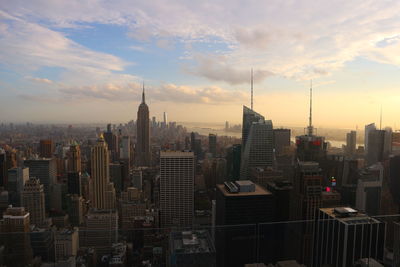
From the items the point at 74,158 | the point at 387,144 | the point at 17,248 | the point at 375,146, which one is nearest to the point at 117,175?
the point at 74,158

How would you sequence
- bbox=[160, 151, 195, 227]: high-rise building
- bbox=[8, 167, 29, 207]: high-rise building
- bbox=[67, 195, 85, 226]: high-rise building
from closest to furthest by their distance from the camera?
bbox=[67, 195, 85, 226]: high-rise building, bbox=[8, 167, 29, 207]: high-rise building, bbox=[160, 151, 195, 227]: high-rise building

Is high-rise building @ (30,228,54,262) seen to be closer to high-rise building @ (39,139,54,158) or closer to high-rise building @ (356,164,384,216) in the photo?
high-rise building @ (356,164,384,216)

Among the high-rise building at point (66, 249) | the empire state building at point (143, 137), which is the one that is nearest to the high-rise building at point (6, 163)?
the empire state building at point (143, 137)

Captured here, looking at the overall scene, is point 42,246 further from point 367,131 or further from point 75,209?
point 367,131

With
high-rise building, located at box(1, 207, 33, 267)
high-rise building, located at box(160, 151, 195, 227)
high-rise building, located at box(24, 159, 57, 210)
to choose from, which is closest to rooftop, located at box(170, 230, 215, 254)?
high-rise building, located at box(1, 207, 33, 267)

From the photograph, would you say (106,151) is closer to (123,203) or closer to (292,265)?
(123,203)

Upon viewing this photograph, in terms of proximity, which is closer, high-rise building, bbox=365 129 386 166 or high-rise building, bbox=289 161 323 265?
high-rise building, bbox=289 161 323 265

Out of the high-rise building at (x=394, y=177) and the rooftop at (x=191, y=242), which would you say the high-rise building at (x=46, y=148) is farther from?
the high-rise building at (x=394, y=177)
